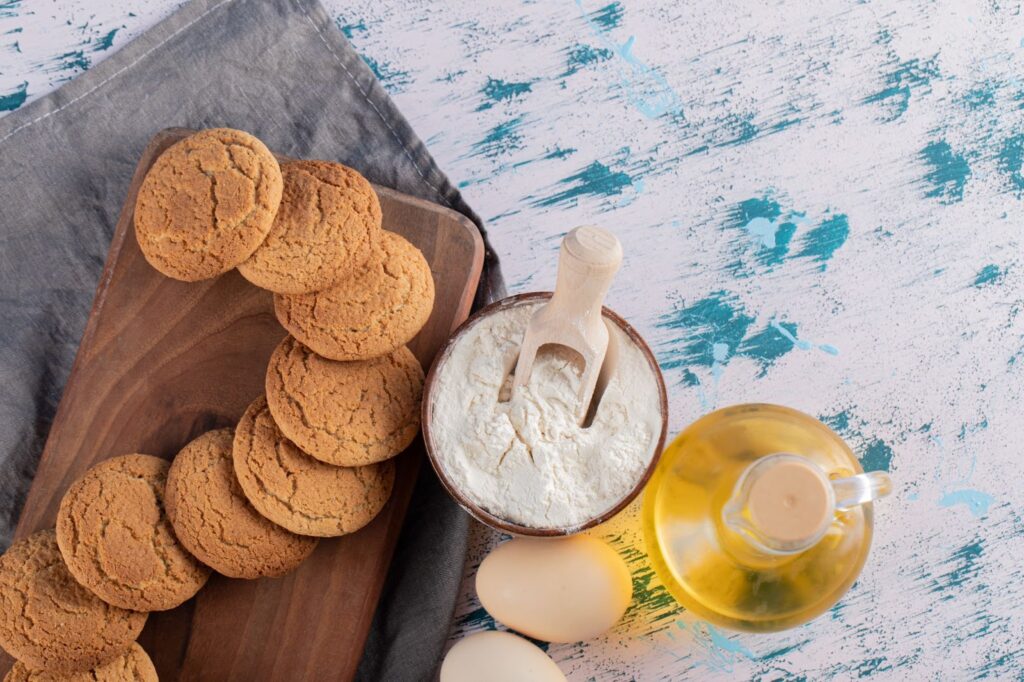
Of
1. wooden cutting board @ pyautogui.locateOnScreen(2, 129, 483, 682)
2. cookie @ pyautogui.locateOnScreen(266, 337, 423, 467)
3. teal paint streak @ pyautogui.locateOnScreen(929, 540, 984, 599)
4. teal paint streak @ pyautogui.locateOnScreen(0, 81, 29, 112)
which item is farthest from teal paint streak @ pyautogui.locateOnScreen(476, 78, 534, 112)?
teal paint streak @ pyautogui.locateOnScreen(929, 540, 984, 599)

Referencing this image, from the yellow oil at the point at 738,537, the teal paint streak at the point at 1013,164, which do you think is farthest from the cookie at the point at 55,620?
the teal paint streak at the point at 1013,164

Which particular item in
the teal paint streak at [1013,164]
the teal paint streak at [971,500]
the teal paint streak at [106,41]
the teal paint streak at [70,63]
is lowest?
the teal paint streak at [971,500]

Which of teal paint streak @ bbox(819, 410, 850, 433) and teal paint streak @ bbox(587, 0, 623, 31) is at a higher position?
teal paint streak @ bbox(587, 0, 623, 31)

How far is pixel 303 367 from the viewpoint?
1157mm

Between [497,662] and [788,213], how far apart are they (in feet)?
2.55

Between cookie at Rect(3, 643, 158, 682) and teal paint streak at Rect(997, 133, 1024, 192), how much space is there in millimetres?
1412

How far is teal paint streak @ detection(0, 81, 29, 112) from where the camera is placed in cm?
143

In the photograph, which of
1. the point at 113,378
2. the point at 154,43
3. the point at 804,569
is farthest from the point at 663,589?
the point at 154,43

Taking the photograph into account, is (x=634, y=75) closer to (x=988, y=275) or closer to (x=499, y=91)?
(x=499, y=91)

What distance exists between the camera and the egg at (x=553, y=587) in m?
1.18

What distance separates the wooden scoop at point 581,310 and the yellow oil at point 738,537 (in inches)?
6.3

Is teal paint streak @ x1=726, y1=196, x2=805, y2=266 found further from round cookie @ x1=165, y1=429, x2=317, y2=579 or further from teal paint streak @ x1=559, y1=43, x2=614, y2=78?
round cookie @ x1=165, y1=429, x2=317, y2=579

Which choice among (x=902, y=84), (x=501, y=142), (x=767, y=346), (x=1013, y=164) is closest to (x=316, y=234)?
(x=501, y=142)

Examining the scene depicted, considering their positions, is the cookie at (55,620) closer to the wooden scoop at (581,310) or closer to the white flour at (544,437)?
the white flour at (544,437)
